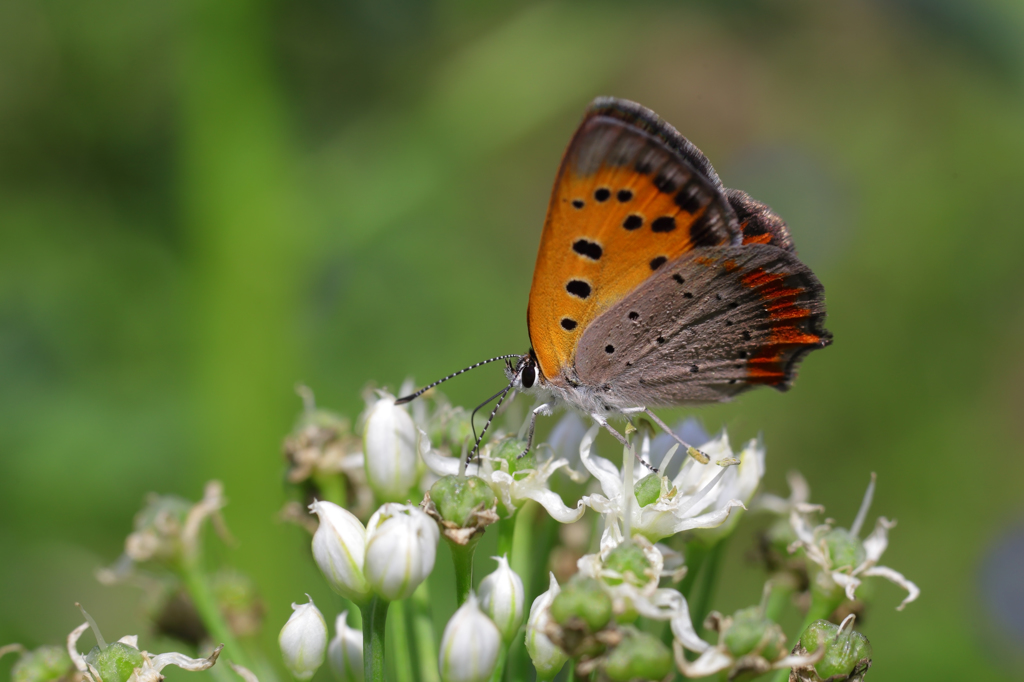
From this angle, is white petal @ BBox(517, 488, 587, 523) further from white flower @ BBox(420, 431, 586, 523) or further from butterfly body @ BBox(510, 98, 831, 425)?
butterfly body @ BBox(510, 98, 831, 425)

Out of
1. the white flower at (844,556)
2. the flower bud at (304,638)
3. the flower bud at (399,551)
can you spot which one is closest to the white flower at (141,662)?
the flower bud at (304,638)

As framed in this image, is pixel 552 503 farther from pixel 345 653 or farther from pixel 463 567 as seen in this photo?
pixel 345 653

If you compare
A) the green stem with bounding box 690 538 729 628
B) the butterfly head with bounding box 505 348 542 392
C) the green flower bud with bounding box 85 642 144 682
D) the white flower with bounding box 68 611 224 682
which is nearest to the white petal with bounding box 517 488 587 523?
the green stem with bounding box 690 538 729 628

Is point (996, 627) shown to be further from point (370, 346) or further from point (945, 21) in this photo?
point (370, 346)

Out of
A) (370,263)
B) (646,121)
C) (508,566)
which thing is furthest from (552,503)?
(370,263)

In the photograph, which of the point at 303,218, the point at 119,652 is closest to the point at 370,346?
the point at 303,218
